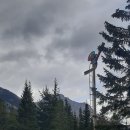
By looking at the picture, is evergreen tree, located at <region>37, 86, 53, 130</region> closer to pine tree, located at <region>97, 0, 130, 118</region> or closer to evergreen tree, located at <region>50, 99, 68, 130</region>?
evergreen tree, located at <region>50, 99, 68, 130</region>

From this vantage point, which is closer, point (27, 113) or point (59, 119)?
point (59, 119)

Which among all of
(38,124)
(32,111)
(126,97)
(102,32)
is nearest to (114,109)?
(126,97)

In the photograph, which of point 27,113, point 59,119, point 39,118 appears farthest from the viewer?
point 39,118

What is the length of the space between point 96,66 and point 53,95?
80028 millimetres

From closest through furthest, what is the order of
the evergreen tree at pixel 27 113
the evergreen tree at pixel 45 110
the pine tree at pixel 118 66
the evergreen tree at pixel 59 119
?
1. the pine tree at pixel 118 66
2. the evergreen tree at pixel 59 119
3. the evergreen tree at pixel 27 113
4. the evergreen tree at pixel 45 110

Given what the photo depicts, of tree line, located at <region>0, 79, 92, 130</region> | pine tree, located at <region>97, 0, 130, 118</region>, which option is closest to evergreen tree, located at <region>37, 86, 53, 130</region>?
tree line, located at <region>0, 79, 92, 130</region>

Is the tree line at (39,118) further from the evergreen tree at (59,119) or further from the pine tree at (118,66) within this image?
the pine tree at (118,66)

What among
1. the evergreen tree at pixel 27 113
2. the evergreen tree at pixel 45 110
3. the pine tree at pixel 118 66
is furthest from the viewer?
the evergreen tree at pixel 45 110

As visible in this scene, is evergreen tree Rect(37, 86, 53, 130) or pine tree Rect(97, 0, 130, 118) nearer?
pine tree Rect(97, 0, 130, 118)

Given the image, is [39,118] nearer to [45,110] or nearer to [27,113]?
[45,110]

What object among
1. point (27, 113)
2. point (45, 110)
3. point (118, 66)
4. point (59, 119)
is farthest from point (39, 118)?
point (118, 66)

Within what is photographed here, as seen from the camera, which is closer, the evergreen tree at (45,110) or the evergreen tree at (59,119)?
the evergreen tree at (59,119)

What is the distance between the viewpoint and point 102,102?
3372 centimetres

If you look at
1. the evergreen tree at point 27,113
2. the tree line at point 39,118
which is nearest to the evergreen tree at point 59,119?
the tree line at point 39,118
